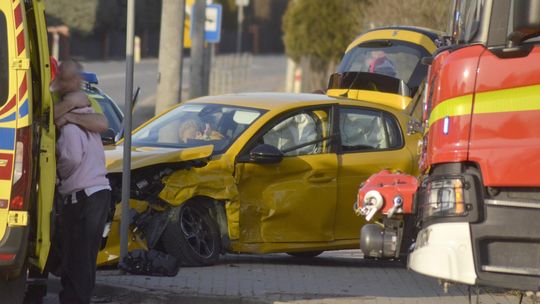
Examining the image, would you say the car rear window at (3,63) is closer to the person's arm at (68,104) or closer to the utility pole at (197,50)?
the person's arm at (68,104)

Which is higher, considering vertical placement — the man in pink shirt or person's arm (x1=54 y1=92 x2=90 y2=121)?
person's arm (x1=54 y1=92 x2=90 y2=121)

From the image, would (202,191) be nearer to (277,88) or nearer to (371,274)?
(371,274)

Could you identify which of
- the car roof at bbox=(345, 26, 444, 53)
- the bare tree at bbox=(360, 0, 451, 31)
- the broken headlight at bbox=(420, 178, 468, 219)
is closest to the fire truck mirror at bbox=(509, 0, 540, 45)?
the broken headlight at bbox=(420, 178, 468, 219)

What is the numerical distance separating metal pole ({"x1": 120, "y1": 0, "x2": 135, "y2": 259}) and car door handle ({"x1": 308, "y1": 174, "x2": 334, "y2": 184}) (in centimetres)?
187

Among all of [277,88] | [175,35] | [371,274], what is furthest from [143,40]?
[277,88]

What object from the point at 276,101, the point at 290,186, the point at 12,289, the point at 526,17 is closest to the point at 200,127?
the point at 276,101

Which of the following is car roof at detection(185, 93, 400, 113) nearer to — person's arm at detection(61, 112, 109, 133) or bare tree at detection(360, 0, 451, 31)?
person's arm at detection(61, 112, 109, 133)

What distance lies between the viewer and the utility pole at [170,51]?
15453 mm

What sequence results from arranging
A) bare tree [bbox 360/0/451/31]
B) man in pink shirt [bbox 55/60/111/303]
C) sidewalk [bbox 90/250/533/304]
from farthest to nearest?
bare tree [bbox 360/0/451/31], sidewalk [bbox 90/250/533/304], man in pink shirt [bbox 55/60/111/303]

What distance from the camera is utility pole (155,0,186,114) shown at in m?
15.5

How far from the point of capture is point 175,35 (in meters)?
15.6

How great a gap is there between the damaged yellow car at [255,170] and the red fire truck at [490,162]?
3.60 metres

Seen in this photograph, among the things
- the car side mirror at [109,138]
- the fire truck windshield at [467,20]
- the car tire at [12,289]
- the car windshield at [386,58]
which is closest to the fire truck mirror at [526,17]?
the fire truck windshield at [467,20]

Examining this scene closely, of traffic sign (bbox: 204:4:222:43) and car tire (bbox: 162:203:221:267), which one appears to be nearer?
car tire (bbox: 162:203:221:267)
